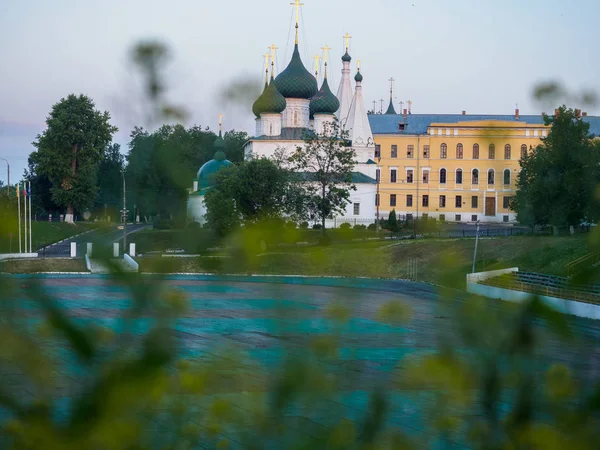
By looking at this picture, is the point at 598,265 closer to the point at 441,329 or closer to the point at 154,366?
the point at 441,329

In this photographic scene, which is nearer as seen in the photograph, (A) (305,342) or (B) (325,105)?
(A) (305,342)

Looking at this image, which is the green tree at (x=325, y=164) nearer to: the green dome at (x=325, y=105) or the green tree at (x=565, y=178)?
the green dome at (x=325, y=105)

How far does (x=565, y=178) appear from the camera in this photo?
1.90 meters

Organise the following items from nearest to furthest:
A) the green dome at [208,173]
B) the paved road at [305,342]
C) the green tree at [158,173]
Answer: the paved road at [305,342], the green tree at [158,173], the green dome at [208,173]

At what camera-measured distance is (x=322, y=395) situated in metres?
1.78

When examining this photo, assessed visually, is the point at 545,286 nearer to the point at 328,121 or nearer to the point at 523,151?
the point at 523,151

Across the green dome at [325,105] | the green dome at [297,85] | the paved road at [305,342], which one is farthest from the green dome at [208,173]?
the green dome at [325,105]

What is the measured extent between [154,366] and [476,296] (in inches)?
31.8

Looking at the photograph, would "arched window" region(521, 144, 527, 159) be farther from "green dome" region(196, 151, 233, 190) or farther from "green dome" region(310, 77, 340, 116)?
"green dome" region(310, 77, 340, 116)

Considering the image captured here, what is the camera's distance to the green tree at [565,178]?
1899mm

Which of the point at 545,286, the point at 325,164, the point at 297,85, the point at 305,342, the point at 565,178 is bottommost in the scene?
the point at 305,342

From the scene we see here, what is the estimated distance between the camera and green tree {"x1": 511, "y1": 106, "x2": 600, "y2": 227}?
74.8 inches

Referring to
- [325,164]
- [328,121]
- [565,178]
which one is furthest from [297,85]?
[565,178]

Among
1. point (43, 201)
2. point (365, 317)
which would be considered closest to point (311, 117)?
point (43, 201)
